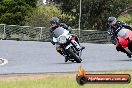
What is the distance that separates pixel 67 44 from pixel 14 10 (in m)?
31.9

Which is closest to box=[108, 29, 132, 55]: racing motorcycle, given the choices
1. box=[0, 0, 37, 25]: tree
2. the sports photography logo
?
the sports photography logo

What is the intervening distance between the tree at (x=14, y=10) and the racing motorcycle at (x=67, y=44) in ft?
99.6

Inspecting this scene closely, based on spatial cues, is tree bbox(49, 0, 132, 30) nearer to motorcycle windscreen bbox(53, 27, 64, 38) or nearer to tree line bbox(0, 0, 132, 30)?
tree line bbox(0, 0, 132, 30)

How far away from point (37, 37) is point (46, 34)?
705 mm

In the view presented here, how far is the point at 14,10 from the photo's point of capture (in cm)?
4894

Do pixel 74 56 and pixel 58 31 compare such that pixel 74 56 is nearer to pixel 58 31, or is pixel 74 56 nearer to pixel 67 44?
pixel 67 44

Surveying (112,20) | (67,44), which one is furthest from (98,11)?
(112,20)

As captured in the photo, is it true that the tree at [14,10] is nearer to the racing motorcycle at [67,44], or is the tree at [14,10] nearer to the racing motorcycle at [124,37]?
the racing motorcycle at [67,44]

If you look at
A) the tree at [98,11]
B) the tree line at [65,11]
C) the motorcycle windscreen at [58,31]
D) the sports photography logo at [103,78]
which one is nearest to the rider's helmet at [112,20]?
the motorcycle windscreen at [58,31]

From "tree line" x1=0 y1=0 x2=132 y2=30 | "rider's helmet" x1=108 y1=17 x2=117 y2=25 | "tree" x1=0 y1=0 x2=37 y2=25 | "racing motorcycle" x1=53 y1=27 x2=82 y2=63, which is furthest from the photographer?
"tree line" x1=0 y1=0 x2=132 y2=30

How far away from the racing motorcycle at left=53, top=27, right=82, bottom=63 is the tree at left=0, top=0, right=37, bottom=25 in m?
30.3

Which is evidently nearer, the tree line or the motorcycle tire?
the motorcycle tire

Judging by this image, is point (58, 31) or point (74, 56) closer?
point (58, 31)

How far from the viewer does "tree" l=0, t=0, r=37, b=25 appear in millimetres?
47938
